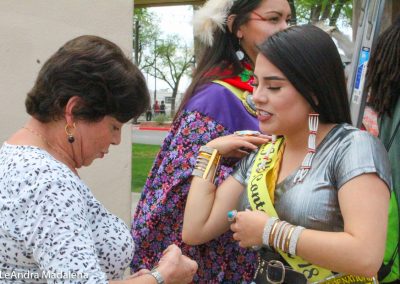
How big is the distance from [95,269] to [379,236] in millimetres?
781

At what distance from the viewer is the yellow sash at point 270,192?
5.77 feet

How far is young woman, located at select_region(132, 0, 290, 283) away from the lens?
2367 millimetres

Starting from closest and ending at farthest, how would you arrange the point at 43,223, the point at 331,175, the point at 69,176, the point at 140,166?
the point at 43,223
the point at 69,176
the point at 331,175
the point at 140,166

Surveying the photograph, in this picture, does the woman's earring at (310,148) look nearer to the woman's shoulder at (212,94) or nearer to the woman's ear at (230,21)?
the woman's shoulder at (212,94)

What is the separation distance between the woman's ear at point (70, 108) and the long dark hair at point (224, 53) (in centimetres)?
84

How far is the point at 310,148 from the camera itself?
5.87 feet

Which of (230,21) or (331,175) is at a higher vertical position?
(230,21)

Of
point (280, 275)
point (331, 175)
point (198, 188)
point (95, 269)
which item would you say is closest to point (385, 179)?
point (331, 175)

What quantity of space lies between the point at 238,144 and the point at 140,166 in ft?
35.4

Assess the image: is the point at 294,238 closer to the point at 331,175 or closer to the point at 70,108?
the point at 331,175

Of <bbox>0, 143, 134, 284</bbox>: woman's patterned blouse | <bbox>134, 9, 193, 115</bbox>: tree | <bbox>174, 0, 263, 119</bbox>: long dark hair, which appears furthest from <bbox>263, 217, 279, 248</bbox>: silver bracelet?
<bbox>134, 9, 193, 115</bbox>: tree

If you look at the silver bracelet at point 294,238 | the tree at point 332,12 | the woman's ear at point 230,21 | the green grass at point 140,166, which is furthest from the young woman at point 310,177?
the green grass at point 140,166

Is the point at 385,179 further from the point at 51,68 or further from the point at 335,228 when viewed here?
the point at 51,68

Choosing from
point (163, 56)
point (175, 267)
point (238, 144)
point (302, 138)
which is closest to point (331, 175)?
point (302, 138)
